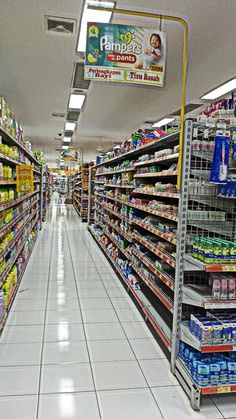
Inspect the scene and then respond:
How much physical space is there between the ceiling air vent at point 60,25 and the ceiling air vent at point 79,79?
1.21 meters

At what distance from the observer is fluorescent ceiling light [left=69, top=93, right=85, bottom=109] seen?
7656 mm

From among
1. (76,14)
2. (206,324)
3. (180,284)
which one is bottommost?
(206,324)

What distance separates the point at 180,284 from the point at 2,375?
1.74 m

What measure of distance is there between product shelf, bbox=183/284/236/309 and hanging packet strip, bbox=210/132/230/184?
0.94 metres

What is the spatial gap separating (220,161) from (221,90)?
17.1 ft

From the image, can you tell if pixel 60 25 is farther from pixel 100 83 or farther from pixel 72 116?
pixel 72 116

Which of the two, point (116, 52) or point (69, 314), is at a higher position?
point (116, 52)

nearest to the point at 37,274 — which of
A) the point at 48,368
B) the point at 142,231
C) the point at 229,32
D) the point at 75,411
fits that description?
the point at 142,231

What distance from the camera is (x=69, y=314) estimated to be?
165 inches

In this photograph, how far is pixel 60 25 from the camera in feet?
14.2

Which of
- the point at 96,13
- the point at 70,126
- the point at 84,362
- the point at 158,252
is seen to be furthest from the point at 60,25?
the point at 70,126

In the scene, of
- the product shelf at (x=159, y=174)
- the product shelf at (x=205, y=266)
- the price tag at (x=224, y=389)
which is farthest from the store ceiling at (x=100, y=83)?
the price tag at (x=224, y=389)

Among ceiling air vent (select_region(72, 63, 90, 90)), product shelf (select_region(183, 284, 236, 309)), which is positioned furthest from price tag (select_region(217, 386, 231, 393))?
ceiling air vent (select_region(72, 63, 90, 90))

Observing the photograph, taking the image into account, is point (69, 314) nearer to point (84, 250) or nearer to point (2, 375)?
point (2, 375)
